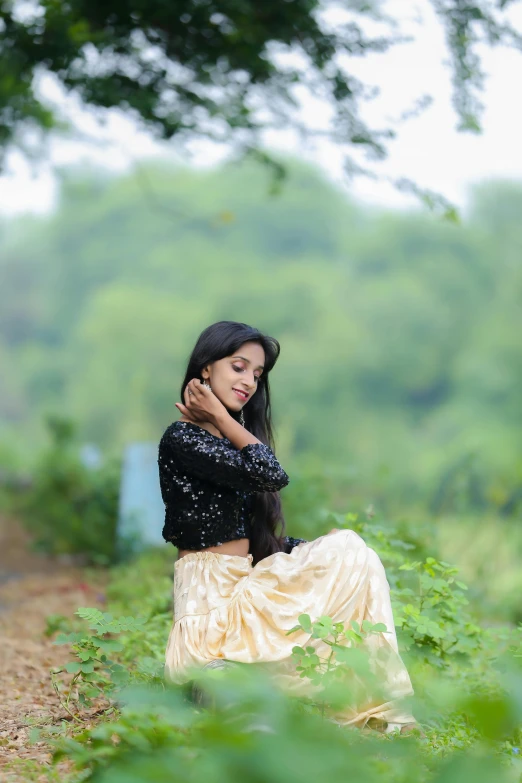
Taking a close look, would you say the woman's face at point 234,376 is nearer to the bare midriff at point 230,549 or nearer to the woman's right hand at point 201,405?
the woman's right hand at point 201,405

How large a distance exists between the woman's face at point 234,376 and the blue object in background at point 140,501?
13.5 ft

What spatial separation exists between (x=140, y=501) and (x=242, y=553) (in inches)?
177

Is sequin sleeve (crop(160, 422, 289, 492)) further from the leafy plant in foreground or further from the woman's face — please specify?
the leafy plant in foreground

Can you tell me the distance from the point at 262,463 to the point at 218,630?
568 millimetres

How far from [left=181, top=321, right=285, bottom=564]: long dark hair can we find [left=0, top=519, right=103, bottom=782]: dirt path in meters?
0.93

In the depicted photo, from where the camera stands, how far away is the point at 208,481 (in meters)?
3.39

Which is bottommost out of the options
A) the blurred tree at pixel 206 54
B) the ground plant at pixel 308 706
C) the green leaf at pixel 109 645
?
the ground plant at pixel 308 706

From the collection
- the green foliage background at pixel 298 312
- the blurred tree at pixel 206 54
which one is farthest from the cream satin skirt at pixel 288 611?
the green foliage background at pixel 298 312

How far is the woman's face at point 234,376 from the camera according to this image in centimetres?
347

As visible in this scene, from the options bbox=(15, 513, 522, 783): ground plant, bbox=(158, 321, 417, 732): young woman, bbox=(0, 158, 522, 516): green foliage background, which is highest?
bbox=(0, 158, 522, 516): green foliage background

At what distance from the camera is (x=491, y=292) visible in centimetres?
3375

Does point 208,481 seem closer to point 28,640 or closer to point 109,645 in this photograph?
point 109,645

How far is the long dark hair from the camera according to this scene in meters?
3.47

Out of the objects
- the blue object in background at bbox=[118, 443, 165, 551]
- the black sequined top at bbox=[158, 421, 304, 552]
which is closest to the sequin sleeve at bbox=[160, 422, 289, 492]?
the black sequined top at bbox=[158, 421, 304, 552]
